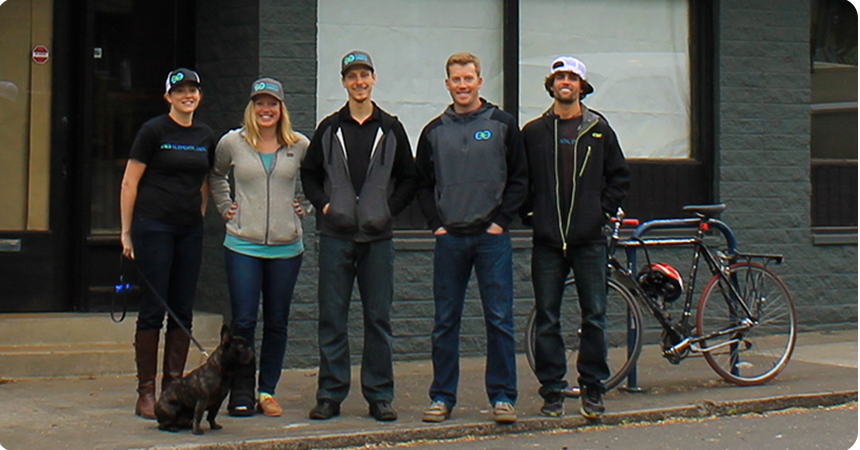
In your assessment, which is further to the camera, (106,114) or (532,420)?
(106,114)

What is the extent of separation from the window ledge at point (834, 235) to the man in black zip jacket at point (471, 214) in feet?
16.0

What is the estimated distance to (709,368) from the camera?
8.97 m

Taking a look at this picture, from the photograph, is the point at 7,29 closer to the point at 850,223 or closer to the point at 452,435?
the point at 452,435

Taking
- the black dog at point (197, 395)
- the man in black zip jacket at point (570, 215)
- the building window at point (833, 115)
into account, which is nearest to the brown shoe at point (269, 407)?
the black dog at point (197, 395)

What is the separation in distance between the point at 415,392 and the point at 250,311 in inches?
57.9

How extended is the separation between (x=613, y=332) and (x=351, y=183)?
12.7 feet

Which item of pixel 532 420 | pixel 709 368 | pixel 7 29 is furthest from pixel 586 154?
pixel 7 29

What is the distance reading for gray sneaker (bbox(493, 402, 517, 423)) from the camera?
22.5 feet

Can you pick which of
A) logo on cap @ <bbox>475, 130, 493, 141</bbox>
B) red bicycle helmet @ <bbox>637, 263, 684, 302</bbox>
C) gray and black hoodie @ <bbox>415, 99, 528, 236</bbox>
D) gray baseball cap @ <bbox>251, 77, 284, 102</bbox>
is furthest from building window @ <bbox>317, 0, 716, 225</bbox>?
logo on cap @ <bbox>475, 130, 493, 141</bbox>

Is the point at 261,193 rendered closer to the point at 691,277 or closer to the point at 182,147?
the point at 182,147

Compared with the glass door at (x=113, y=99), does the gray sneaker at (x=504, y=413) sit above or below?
below

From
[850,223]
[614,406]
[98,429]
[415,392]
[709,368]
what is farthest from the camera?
[850,223]

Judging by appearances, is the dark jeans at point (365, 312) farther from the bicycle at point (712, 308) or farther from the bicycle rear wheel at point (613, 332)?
the bicycle at point (712, 308)

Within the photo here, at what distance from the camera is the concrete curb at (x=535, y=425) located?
6.37 m
